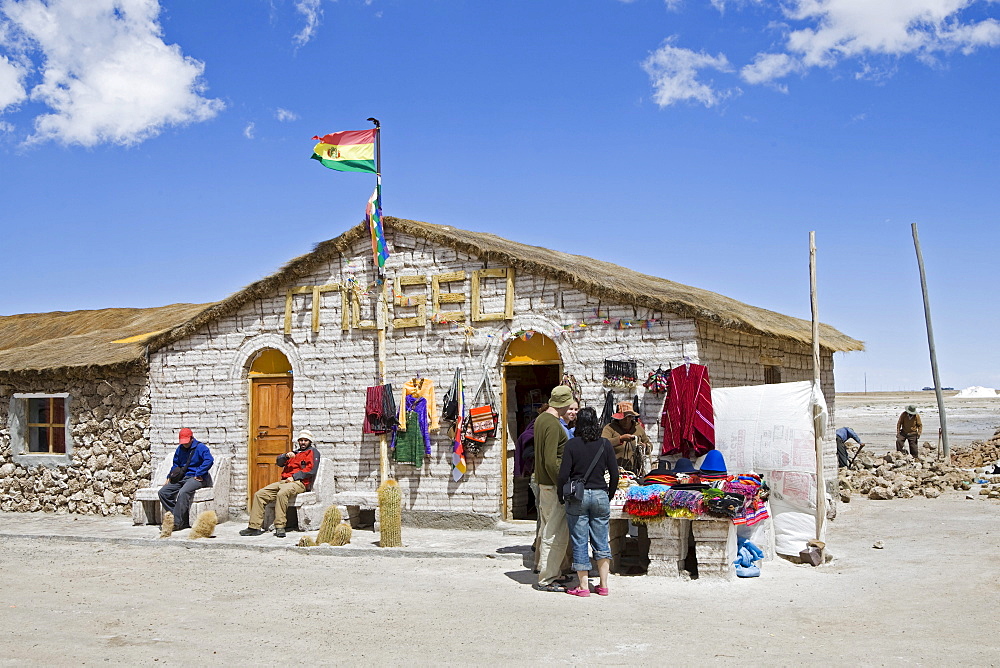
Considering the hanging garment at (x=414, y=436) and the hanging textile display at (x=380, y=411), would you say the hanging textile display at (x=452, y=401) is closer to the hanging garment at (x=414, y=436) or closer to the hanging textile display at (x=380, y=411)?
the hanging garment at (x=414, y=436)

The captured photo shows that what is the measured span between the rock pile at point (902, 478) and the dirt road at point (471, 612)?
549cm

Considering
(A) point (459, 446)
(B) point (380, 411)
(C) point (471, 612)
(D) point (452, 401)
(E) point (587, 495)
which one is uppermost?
(D) point (452, 401)

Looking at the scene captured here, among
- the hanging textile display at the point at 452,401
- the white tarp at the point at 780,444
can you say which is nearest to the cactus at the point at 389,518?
the hanging textile display at the point at 452,401

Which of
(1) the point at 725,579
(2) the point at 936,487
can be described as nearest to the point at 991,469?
(2) the point at 936,487

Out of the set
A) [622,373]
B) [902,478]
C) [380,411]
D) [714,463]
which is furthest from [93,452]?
[902,478]

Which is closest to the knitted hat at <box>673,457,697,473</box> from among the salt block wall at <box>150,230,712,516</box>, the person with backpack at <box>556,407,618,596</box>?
the salt block wall at <box>150,230,712,516</box>

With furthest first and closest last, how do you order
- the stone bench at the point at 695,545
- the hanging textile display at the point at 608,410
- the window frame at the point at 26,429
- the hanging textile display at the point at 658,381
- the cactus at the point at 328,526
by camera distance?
the window frame at the point at 26,429 → the hanging textile display at the point at 608,410 → the hanging textile display at the point at 658,381 → the cactus at the point at 328,526 → the stone bench at the point at 695,545

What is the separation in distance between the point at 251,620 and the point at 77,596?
224 centimetres

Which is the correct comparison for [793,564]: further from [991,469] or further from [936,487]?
[991,469]

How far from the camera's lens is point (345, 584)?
927cm

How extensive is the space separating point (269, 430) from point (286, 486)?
201 centimetres

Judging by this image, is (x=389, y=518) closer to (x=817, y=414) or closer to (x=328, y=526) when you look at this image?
(x=328, y=526)

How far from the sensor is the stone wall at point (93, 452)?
15234 mm

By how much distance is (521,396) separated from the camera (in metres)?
14.3
